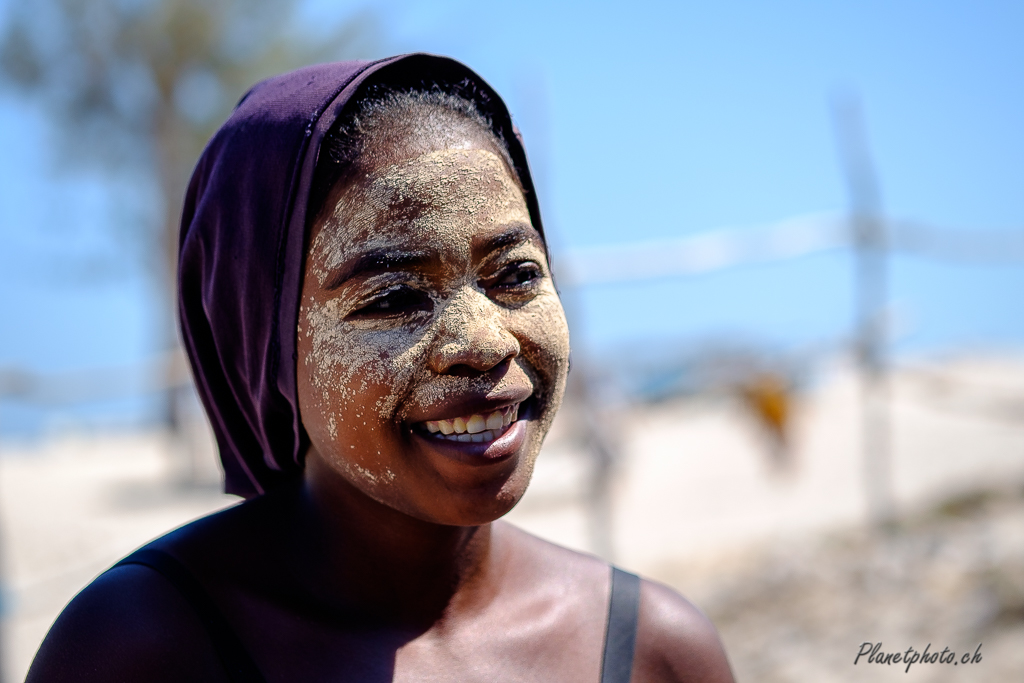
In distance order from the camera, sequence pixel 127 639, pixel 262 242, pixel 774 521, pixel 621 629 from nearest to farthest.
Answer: pixel 127 639 < pixel 262 242 < pixel 621 629 < pixel 774 521

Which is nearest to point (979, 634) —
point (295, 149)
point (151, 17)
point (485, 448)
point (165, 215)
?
point (485, 448)

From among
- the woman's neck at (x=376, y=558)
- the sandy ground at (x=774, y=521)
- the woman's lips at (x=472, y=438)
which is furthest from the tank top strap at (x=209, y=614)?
the sandy ground at (x=774, y=521)

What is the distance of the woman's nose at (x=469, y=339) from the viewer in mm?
1248

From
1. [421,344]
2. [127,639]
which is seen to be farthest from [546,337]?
[127,639]

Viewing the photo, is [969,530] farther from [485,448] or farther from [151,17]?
[151,17]

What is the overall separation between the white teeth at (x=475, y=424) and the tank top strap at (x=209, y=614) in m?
0.44

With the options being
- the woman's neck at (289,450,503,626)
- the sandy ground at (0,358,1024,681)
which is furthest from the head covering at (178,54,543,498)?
the sandy ground at (0,358,1024,681)

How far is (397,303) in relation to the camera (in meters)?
1.29

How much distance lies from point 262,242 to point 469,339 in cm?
35

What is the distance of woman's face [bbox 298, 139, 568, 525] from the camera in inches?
49.9

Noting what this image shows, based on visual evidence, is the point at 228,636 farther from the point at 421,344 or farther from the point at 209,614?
the point at 421,344

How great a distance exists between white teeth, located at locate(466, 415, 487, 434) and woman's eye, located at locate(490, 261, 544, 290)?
0.20 meters

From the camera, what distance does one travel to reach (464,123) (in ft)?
4.64

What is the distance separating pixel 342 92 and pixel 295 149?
108mm
